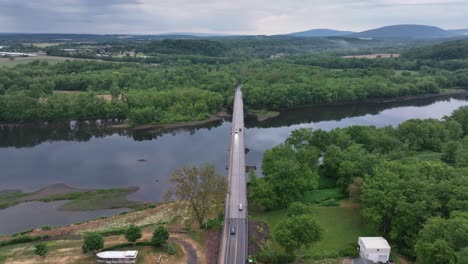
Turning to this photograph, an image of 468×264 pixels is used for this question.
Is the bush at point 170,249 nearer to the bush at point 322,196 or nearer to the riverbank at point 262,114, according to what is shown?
the bush at point 322,196

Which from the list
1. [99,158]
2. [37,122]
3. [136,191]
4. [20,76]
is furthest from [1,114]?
[136,191]

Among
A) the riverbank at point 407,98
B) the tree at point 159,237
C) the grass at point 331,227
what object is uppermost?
the riverbank at point 407,98

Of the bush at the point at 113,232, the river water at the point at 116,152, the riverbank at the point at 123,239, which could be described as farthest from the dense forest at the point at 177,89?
the bush at the point at 113,232

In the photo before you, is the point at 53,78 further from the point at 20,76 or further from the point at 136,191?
the point at 136,191

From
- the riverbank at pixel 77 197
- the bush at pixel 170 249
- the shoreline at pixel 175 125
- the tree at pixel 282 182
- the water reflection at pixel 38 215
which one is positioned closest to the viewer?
the bush at pixel 170 249

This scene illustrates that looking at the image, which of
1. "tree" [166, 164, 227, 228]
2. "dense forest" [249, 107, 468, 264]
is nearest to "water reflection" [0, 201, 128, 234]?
"tree" [166, 164, 227, 228]

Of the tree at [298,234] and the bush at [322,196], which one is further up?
the tree at [298,234]

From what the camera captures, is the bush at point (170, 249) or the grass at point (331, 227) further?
the grass at point (331, 227)

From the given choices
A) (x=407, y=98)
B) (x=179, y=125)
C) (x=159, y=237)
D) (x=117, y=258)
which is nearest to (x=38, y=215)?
(x=117, y=258)

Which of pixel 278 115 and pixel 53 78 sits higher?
pixel 53 78
